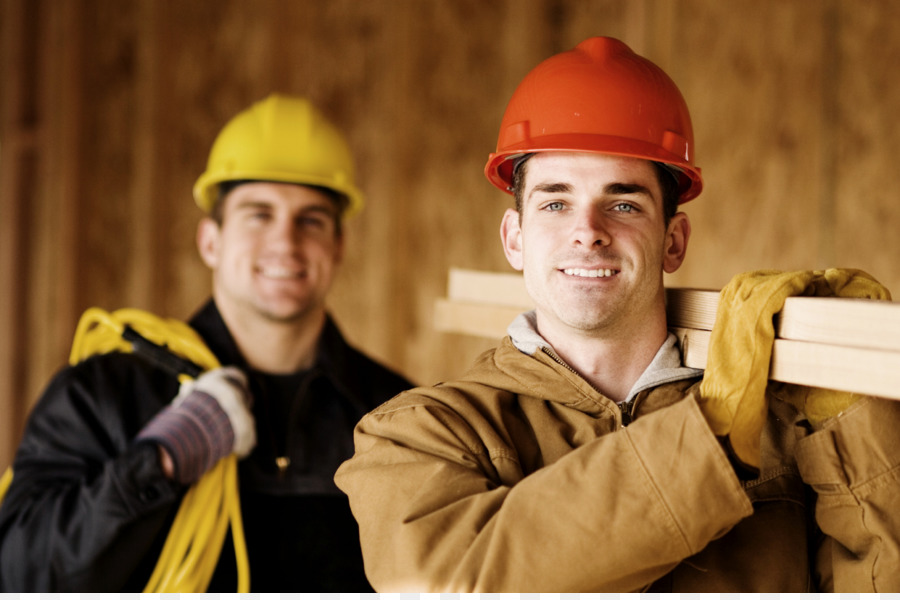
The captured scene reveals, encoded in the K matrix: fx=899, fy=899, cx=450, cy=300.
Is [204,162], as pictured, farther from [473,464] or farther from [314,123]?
[473,464]

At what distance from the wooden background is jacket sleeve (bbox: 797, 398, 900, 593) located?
1608mm

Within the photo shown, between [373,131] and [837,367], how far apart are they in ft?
10.5

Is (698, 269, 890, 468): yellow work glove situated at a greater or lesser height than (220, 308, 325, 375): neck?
greater

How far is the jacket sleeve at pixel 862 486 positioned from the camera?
1.21m

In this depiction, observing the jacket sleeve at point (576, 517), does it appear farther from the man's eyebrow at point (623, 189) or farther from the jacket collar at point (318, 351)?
the jacket collar at point (318, 351)

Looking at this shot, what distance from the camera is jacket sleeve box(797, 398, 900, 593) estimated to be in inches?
47.5

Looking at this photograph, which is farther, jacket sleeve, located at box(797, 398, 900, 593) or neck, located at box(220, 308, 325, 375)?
neck, located at box(220, 308, 325, 375)

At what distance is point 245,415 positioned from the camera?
227 cm

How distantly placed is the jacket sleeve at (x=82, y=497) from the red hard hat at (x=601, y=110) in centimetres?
126

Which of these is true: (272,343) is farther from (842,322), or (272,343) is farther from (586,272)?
(842,322)

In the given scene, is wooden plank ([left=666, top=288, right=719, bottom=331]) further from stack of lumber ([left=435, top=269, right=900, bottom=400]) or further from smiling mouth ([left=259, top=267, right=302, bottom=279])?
smiling mouth ([left=259, top=267, right=302, bottom=279])

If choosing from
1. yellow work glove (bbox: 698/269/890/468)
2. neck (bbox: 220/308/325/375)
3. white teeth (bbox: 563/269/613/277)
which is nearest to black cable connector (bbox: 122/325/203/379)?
neck (bbox: 220/308/325/375)

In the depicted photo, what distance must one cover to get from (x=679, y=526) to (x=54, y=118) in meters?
4.18

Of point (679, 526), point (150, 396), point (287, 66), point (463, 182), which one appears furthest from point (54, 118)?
point (679, 526)
